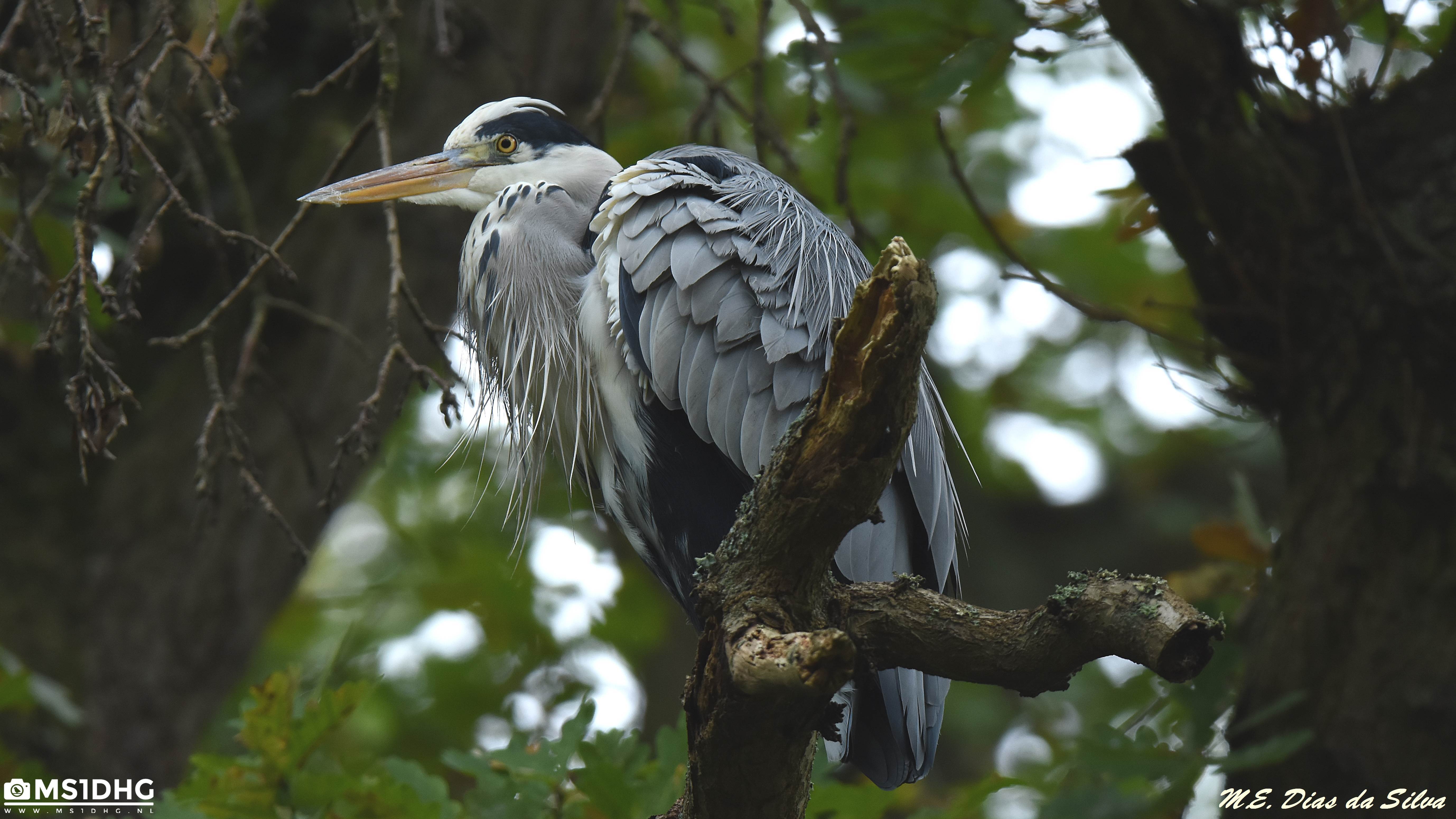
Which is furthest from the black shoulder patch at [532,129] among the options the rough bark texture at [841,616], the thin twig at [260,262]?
the rough bark texture at [841,616]

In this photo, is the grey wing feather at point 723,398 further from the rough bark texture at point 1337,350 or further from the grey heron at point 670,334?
the rough bark texture at point 1337,350

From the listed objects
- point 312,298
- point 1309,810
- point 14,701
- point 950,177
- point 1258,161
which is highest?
point 950,177

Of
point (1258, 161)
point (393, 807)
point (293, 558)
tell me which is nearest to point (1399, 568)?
point (1258, 161)

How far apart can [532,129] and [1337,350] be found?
2.31 metres

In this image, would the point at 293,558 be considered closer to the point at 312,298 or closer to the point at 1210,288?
the point at 312,298

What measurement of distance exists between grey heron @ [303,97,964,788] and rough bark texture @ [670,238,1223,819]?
79 centimetres

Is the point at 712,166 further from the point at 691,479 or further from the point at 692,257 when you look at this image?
the point at 691,479

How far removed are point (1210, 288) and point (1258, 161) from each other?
36 cm

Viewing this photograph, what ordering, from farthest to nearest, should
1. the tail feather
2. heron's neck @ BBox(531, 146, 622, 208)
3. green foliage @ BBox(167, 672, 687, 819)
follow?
heron's neck @ BBox(531, 146, 622, 208) < the tail feather < green foliage @ BBox(167, 672, 687, 819)

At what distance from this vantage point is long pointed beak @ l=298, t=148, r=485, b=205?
2.95 meters

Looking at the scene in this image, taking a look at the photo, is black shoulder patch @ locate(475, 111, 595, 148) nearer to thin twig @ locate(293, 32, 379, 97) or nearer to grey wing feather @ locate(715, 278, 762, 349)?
thin twig @ locate(293, 32, 379, 97)

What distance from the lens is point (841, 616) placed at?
1.86m

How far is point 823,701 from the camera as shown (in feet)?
5.16

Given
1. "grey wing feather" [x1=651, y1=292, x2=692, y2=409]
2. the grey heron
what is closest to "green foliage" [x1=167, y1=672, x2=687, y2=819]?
the grey heron
